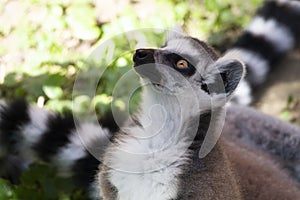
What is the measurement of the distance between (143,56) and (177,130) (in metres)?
0.33

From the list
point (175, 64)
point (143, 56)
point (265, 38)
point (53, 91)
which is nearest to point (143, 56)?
point (143, 56)

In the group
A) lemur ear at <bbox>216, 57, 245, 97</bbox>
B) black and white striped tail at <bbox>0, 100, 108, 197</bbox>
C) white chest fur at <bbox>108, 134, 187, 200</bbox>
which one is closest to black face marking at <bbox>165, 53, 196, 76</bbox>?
lemur ear at <bbox>216, 57, 245, 97</bbox>

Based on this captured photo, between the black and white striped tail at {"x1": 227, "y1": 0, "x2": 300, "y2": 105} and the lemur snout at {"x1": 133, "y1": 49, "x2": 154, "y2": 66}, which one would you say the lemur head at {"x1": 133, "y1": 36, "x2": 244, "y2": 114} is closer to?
the lemur snout at {"x1": 133, "y1": 49, "x2": 154, "y2": 66}

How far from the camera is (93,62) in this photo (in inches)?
170

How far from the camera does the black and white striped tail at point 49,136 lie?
3.20 metres

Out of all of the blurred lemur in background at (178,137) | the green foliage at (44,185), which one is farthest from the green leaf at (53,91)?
the blurred lemur in background at (178,137)

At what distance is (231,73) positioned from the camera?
2441 millimetres

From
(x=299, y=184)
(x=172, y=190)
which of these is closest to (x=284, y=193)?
(x=299, y=184)

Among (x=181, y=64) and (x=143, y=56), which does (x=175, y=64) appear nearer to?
(x=181, y=64)

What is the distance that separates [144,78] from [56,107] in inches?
65.3

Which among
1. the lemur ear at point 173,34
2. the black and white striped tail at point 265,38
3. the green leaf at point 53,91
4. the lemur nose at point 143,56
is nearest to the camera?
the lemur nose at point 143,56

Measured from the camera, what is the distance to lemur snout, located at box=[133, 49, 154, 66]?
232 cm

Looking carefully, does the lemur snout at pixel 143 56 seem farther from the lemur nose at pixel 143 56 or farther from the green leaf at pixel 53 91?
the green leaf at pixel 53 91

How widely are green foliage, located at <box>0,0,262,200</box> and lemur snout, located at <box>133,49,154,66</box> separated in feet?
4.03
